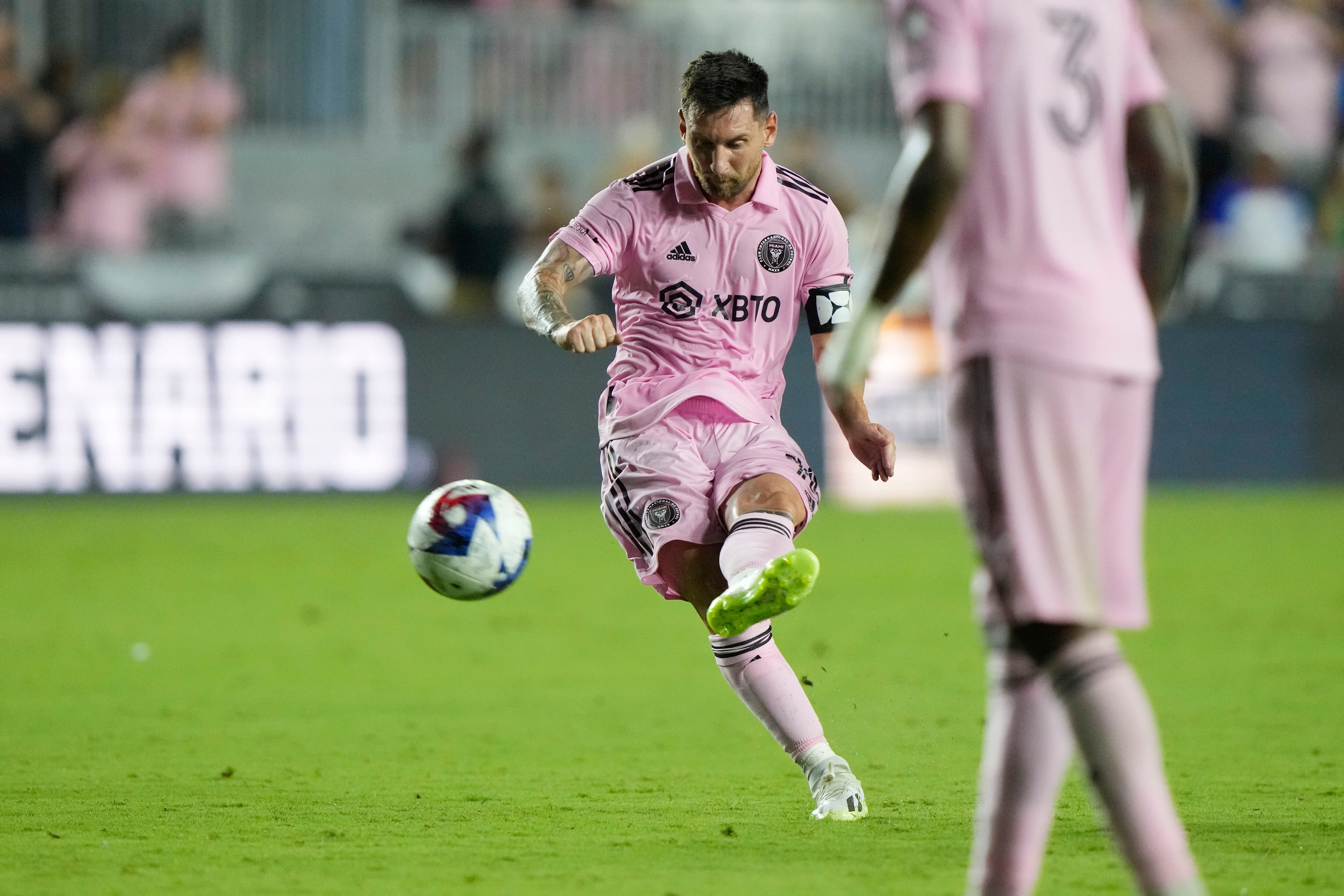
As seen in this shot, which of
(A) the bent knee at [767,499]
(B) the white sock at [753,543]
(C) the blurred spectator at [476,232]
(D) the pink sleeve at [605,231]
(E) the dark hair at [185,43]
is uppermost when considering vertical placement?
(D) the pink sleeve at [605,231]

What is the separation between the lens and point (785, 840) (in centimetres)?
513

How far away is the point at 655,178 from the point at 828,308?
629mm

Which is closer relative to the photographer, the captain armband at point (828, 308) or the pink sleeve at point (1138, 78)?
the pink sleeve at point (1138, 78)

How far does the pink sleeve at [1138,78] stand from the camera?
383 centimetres

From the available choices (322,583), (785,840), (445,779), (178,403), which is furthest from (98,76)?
(785,840)

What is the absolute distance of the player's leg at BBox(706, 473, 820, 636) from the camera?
186 inches

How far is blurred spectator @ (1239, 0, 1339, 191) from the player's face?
50.4 ft

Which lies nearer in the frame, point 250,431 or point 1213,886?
point 1213,886

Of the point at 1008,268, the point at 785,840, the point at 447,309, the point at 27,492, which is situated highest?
the point at 1008,268

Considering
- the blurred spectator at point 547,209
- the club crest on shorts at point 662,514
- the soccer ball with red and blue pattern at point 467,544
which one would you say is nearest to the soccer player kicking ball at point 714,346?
the club crest on shorts at point 662,514

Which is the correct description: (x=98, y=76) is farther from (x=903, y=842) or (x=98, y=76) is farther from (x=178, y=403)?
(x=903, y=842)

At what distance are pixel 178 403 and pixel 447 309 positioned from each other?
245 cm

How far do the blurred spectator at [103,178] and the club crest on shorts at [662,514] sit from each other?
40.7 feet

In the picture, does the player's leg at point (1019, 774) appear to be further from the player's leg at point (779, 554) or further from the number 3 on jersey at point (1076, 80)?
the player's leg at point (779, 554)
